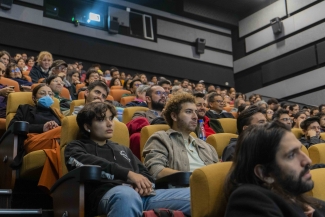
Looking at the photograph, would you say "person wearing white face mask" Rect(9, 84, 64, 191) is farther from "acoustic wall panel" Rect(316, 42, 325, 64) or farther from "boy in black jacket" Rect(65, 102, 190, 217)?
"acoustic wall panel" Rect(316, 42, 325, 64)

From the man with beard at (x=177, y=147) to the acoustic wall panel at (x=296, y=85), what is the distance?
4244mm

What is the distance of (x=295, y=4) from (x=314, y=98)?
1.40 metres

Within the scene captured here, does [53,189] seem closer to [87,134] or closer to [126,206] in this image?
[87,134]

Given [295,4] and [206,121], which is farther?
[295,4]

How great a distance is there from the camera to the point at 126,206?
39.2 inches

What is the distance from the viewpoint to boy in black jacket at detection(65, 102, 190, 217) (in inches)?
40.3

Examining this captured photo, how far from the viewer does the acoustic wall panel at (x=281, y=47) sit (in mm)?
5448

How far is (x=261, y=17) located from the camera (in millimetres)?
6277

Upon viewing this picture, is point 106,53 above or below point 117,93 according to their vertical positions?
above

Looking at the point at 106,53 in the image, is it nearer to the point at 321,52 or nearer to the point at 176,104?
the point at 321,52

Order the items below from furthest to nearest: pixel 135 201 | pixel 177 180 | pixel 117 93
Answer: pixel 117 93, pixel 177 180, pixel 135 201

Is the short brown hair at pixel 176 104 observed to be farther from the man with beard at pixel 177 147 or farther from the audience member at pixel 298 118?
the audience member at pixel 298 118

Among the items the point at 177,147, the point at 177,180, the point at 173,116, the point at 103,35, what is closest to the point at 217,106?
the point at 173,116

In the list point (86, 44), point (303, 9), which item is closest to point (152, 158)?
point (86, 44)
